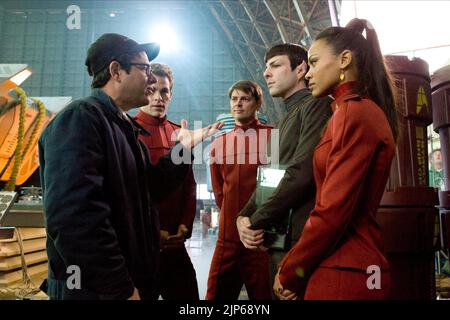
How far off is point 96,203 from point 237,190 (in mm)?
1359

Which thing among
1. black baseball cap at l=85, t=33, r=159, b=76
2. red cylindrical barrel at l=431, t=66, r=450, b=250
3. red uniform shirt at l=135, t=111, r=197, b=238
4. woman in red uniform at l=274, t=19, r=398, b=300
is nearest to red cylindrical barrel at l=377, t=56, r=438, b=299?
red cylindrical barrel at l=431, t=66, r=450, b=250

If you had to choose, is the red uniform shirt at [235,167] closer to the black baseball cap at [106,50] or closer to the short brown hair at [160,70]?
the short brown hair at [160,70]

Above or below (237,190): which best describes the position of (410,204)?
below

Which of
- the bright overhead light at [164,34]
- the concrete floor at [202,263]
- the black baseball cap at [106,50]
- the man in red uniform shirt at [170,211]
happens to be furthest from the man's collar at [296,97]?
the bright overhead light at [164,34]

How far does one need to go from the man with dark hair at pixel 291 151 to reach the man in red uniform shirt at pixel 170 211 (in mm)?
562

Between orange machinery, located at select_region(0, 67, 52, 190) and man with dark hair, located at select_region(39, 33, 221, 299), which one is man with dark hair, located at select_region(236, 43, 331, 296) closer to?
man with dark hair, located at select_region(39, 33, 221, 299)

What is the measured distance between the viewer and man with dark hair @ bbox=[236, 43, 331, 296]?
1424 mm

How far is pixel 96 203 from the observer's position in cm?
101

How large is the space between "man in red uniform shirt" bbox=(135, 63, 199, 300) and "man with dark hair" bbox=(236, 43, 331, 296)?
1.84 ft

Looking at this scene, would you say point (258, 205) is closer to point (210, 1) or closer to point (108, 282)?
point (108, 282)

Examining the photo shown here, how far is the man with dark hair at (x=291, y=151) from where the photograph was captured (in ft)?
4.67

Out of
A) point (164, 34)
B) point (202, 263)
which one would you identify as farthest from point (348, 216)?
point (164, 34)

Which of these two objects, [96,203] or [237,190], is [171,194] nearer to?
[237,190]

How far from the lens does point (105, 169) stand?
1134 millimetres
